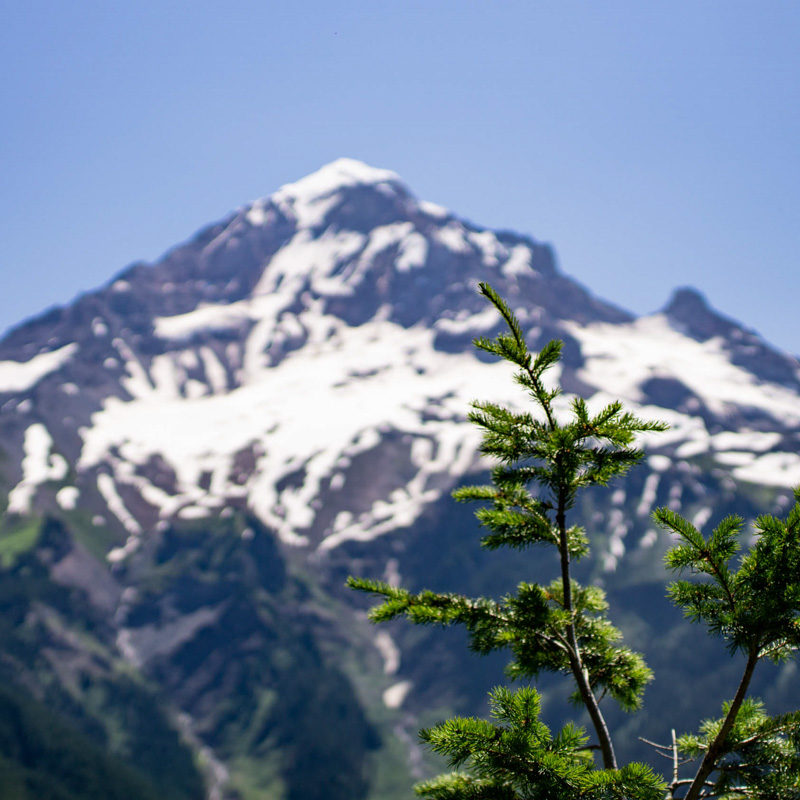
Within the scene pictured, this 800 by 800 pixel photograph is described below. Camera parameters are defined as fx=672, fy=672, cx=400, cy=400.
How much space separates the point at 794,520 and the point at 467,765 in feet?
12.6

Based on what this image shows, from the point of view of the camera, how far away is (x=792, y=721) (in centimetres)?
652

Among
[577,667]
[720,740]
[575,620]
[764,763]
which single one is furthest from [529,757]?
[764,763]

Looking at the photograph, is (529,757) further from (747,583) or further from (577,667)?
(747,583)

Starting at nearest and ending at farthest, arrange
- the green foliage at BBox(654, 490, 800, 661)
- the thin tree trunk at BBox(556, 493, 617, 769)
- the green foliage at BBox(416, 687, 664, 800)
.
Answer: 1. the green foliage at BBox(416, 687, 664, 800)
2. the green foliage at BBox(654, 490, 800, 661)
3. the thin tree trunk at BBox(556, 493, 617, 769)

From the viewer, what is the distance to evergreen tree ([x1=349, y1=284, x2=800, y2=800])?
19.7 ft

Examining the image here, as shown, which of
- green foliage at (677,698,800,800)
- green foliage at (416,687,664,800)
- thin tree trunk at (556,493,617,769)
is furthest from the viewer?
thin tree trunk at (556,493,617,769)

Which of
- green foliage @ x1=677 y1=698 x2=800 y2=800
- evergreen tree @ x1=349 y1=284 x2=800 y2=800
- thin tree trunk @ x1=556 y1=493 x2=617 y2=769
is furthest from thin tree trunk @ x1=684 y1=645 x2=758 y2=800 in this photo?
thin tree trunk @ x1=556 y1=493 x2=617 y2=769

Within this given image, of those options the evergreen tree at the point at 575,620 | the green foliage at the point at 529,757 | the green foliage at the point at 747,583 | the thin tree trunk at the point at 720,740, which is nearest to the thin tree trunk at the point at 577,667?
the evergreen tree at the point at 575,620

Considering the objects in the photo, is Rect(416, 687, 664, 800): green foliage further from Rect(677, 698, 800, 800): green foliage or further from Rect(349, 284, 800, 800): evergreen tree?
Rect(677, 698, 800, 800): green foliage

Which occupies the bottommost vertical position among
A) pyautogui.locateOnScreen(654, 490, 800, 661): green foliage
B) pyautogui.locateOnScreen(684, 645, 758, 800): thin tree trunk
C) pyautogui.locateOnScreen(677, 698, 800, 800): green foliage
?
pyautogui.locateOnScreen(677, 698, 800, 800): green foliage

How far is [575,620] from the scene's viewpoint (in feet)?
25.4

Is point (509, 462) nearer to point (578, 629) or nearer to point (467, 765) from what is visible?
point (578, 629)

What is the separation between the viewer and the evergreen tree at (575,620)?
19.7 ft

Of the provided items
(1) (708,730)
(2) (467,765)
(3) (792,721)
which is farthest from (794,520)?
(2) (467,765)
